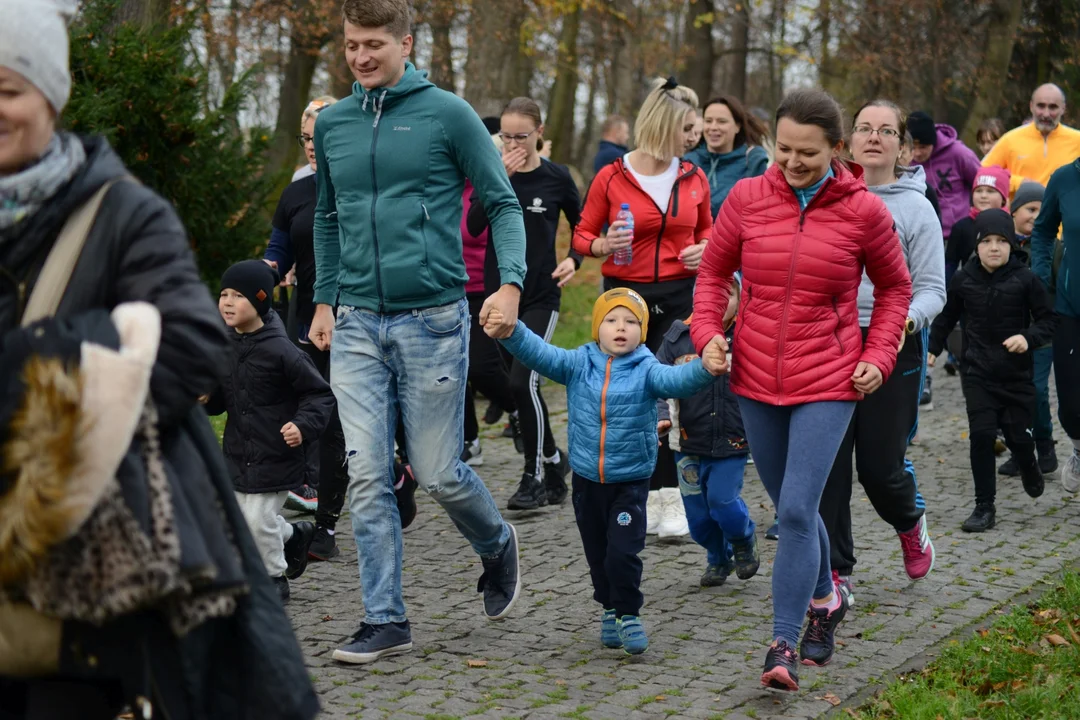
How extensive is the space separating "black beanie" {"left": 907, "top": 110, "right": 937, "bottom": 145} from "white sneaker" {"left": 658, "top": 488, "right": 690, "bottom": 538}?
5.78m

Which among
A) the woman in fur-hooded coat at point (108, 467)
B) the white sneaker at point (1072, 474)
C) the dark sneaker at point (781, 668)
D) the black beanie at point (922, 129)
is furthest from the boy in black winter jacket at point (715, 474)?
the black beanie at point (922, 129)

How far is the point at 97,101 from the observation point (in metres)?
11.4

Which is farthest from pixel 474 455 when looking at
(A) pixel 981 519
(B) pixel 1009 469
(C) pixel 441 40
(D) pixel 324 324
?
(C) pixel 441 40

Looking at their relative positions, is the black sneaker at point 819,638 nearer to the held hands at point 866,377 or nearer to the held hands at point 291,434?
the held hands at point 866,377

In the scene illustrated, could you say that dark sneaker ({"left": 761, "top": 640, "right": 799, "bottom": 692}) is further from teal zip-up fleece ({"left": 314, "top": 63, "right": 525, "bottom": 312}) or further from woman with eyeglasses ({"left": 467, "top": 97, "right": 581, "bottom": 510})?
woman with eyeglasses ({"left": 467, "top": 97, "right": 581, "bottom": 510})

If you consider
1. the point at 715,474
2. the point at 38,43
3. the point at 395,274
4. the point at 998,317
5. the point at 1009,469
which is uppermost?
the point at 38,43

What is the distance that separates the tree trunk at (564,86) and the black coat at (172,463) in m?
25.8

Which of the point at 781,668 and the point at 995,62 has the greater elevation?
the point at 995,62

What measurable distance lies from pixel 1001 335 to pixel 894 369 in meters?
2.93

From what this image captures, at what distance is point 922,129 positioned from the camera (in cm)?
1290

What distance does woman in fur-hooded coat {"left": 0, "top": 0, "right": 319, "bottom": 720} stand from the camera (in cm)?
272

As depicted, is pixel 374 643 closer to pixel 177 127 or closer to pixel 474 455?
pixel 474 455

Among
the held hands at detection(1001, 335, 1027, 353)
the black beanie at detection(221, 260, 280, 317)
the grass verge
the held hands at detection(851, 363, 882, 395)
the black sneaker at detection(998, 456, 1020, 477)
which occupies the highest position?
the black beanie at detection(221, 260, 280, 317)

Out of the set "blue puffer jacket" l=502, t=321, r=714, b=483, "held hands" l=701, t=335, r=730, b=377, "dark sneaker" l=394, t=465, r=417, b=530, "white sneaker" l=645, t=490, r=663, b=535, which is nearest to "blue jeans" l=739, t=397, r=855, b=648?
"held hands" l=701, t=335, r=730, b=377
